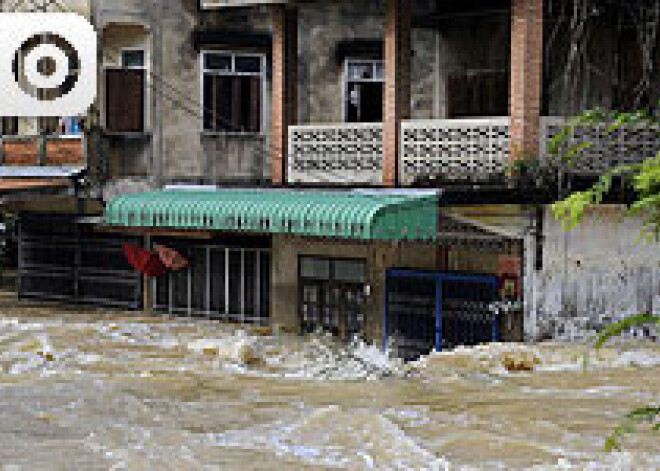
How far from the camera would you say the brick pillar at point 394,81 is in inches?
515

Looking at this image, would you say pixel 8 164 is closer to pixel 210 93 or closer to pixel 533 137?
pixel 210 93

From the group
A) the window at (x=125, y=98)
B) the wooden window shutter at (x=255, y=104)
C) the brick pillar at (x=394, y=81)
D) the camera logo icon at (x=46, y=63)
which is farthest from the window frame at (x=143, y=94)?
the brick pillar at (x=394, y=81)

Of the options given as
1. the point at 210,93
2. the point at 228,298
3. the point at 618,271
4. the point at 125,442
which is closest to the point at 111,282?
the point at 228,298

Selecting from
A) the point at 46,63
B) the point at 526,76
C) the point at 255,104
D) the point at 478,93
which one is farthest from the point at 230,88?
the point at 526,76

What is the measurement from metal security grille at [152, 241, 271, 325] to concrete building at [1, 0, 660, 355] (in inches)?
1.4

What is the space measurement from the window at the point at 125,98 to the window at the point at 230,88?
1.22 m

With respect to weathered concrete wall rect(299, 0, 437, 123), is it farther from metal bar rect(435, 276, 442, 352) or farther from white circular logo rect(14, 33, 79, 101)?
metal bar rect(435, 276, 442, 352)

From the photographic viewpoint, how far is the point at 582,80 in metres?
13.9

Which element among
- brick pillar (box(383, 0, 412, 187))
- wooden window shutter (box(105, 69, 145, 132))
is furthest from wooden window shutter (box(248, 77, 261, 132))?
brick pillar (box(383, 0, 412, 187))

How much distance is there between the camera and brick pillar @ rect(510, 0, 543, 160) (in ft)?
38.8

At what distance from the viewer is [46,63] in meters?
15.8

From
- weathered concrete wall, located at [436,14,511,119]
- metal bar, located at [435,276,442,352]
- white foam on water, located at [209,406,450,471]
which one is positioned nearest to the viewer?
white foam on water, located at [209,406,450,471]

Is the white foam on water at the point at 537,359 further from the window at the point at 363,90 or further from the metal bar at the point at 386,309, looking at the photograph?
the window at the point at 363,90

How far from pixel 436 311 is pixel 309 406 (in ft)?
12.1
